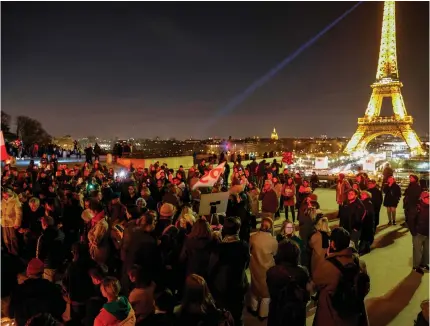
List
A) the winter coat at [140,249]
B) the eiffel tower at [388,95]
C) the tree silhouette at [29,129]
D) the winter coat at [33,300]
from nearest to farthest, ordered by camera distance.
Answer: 1. the winter coat at [33,300]
2. the winter coat at [140,249]
3. the tree silhouette at [29,129]
4. the eiffel tower at [388,95]

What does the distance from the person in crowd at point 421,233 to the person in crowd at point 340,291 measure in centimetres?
389

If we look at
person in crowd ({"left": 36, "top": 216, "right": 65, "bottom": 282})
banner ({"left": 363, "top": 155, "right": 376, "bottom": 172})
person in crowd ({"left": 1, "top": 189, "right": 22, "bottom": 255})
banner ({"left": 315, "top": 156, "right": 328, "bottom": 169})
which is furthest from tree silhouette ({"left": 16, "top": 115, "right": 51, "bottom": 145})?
person in crowd ({"left": 36, "top": 216, "right": 65, "bottom": 282})

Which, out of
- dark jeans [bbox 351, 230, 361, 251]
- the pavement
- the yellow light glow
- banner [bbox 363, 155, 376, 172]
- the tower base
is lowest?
the pavement

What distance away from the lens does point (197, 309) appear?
127 inches

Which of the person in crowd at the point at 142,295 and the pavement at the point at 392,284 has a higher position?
the person in crowd at the point at 142,295

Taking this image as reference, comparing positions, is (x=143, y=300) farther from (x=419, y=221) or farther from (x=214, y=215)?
(x=419, y=221)

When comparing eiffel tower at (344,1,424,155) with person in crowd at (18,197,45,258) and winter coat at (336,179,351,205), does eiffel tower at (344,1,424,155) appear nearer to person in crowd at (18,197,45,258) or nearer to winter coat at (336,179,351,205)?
winter coat at (336,179,351,205)

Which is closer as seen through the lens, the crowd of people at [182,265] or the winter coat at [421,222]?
the crowd of people at [182,265]

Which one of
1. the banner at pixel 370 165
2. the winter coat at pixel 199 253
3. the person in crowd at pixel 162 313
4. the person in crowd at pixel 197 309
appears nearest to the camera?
the person in crowd at pixel 197 309

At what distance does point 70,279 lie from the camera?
14.8ft

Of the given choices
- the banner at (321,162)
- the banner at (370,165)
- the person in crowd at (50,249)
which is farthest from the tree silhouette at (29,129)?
the person in crowd at (50,249)

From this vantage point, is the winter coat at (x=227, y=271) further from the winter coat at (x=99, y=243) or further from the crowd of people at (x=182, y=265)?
the winter coat at (x=99, y=243)

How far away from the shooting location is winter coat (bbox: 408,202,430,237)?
23.6 ft

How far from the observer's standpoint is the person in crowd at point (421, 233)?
7195mm
